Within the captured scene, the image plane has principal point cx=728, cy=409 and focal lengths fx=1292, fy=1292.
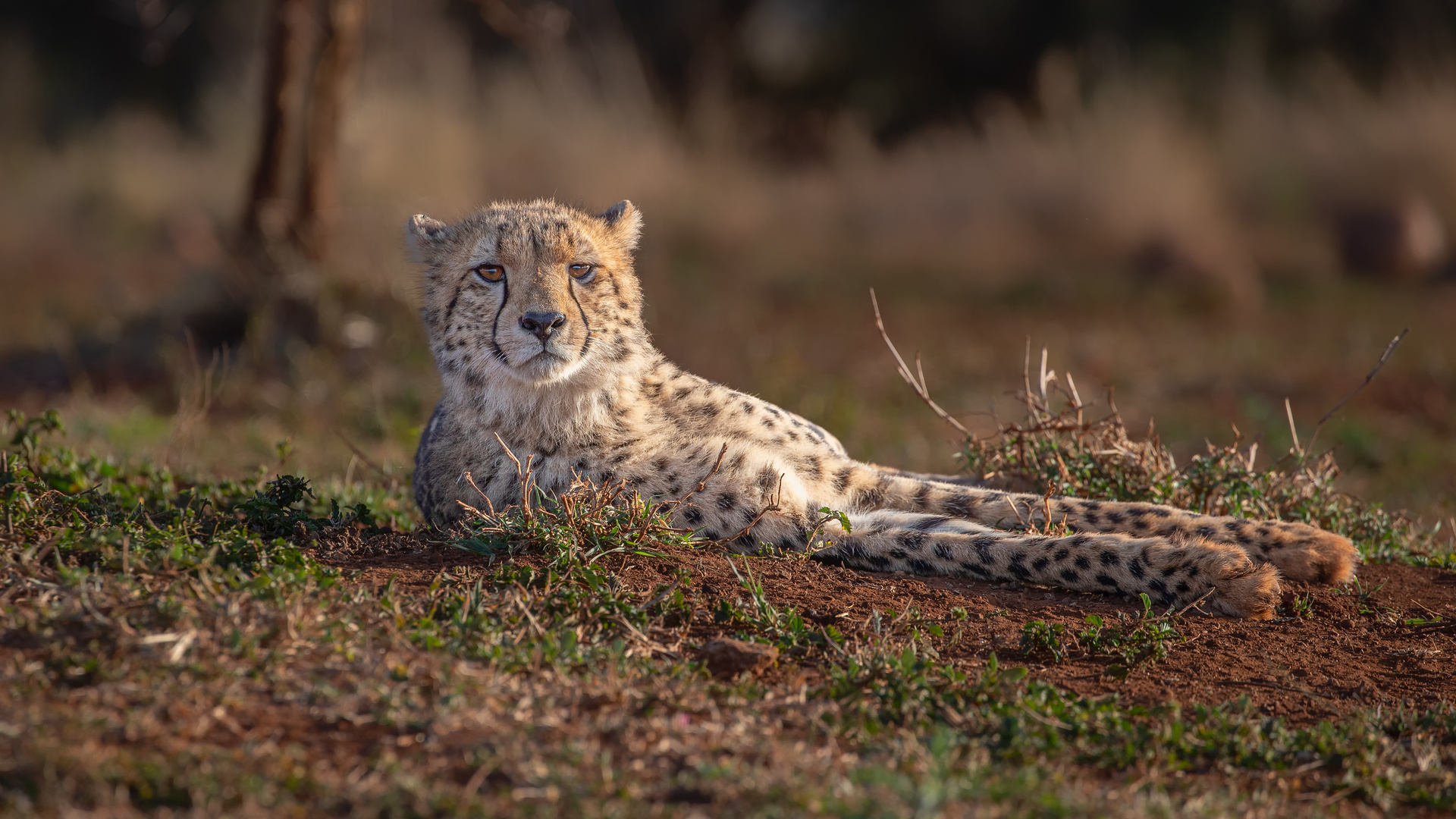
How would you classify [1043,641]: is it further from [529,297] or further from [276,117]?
[276,117]

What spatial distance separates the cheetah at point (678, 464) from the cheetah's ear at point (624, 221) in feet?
0.19

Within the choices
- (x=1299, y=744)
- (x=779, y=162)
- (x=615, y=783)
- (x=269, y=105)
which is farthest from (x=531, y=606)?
(x=779, y=162)

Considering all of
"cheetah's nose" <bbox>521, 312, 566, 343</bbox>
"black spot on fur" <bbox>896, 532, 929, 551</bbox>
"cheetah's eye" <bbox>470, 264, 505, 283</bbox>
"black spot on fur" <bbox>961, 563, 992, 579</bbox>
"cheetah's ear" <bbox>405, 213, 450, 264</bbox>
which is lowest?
"black spot on fur" <bbox>961, 563, 992, 579</bbox>

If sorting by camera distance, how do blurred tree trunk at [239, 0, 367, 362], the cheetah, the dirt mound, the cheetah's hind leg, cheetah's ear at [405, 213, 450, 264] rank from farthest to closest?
blurred tree trunk at [239, 0, 367, 362] < cheetah's ear at [405, 213, 450, 264] < the cheetah < the cheetah's hind leg < the dirt mound

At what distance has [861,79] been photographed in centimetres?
1725

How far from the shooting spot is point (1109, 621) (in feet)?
10.4

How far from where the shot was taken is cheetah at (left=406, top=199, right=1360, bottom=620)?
11.0 ft

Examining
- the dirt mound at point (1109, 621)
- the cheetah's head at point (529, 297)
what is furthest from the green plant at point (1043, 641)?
the cheetah's head at point (529, 297)

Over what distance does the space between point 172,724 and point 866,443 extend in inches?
174

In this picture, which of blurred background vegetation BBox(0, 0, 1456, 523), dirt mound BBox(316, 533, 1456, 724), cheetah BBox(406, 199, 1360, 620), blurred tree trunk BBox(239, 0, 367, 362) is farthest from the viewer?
blurred tree trunk BBox(239, 0, 367, 362)

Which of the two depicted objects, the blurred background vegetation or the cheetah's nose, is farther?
the blurred background vegetation

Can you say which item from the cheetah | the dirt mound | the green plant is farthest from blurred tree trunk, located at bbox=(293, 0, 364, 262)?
the green plant

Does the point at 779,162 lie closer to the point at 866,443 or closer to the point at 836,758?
the point at 866,443

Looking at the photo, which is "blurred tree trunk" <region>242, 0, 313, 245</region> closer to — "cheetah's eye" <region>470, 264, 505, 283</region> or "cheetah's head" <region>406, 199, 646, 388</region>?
"cheetah's head" <region>406, 199, 646, 388</region>
